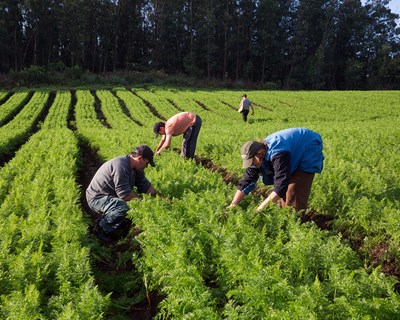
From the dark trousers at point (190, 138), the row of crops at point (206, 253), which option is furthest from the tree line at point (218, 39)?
the row of crops at point (206, 253)

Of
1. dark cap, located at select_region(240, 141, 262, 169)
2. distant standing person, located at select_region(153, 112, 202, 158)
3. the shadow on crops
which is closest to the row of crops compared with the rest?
the shadow on crops

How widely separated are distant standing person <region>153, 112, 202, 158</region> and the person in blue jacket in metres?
3.90

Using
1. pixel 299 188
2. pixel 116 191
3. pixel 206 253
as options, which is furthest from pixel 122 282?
pixel 299 188

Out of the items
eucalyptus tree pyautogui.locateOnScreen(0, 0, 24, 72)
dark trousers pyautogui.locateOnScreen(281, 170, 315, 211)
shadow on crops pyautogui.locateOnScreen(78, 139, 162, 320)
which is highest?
eucalyptus tree pyautogui.locateOnScreen(0, 0, 24, 72)

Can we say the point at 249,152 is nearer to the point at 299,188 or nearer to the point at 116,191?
the point at 299,188

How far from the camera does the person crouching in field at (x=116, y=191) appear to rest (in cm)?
621

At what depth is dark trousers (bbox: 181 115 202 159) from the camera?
10.1 m

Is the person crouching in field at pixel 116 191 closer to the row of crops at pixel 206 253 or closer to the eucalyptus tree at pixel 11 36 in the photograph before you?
the row of crops at pixel 206 253

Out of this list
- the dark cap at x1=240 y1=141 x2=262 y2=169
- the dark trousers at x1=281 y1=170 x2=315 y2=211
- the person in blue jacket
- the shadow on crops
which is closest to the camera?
the shadow on crops

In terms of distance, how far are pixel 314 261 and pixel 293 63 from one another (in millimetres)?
72867

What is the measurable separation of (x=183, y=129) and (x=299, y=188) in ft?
15.0

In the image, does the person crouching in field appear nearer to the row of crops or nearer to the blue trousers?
the blue trousers

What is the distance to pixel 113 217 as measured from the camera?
6.15m

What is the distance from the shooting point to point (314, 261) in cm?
420
